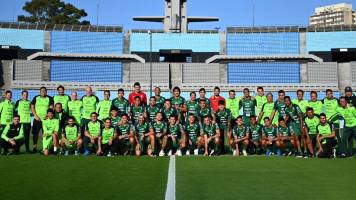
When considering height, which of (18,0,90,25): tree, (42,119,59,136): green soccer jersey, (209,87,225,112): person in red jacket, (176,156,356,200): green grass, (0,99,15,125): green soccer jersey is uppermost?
(18,0,90,25): tree

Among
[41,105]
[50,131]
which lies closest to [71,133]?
[50,131]

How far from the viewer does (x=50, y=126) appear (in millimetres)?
12523

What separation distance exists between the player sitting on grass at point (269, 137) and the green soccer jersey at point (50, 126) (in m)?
5.89

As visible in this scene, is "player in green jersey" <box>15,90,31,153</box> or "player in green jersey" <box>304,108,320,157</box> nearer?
"player in green jersey" <box>304,108,320,157</box>

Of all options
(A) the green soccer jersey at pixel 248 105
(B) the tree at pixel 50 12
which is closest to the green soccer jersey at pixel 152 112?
(A) the green soccer jersey at pixel 248 105

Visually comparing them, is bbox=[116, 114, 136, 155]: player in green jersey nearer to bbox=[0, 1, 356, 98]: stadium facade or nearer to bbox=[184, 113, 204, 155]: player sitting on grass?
bbox=[184, 113, 204, 155]: player sitting on grass

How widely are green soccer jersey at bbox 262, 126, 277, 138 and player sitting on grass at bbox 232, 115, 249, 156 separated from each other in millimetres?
569

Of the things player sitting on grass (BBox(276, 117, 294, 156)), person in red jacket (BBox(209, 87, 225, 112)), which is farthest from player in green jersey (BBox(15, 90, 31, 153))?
player sitting on grass (BBox(276, 117, 294, 156))

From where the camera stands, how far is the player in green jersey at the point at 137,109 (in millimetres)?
12789

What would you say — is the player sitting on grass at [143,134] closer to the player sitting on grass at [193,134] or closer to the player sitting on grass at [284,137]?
the player sitting on grass at [193,134]

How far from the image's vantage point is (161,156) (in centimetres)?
1177

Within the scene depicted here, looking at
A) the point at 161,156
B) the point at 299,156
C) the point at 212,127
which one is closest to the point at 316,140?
the point at 299,156

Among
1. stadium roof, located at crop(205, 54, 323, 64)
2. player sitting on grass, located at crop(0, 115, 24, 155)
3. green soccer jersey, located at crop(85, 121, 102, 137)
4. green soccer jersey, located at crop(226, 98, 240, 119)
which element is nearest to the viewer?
player sitting on grass, located at crop(0, 115, 24, 155)

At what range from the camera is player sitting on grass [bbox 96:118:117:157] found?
1231 cm
